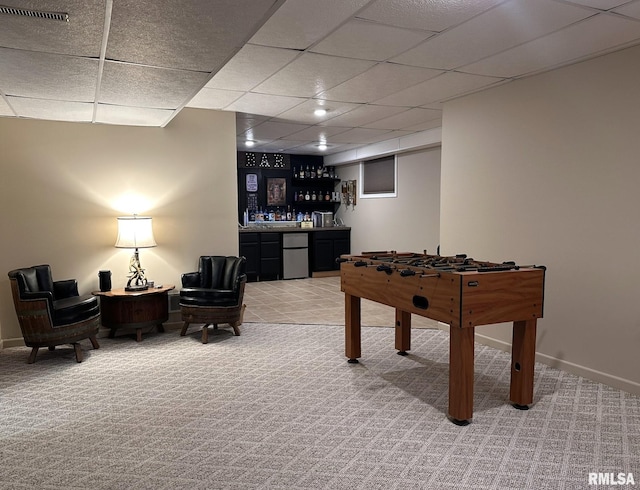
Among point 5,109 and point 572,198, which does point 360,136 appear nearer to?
point 572,198

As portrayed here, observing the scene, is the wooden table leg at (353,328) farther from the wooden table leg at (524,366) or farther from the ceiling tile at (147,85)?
the ceiling tile at (147,85)

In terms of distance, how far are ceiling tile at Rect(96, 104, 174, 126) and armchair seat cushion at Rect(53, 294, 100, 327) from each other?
183 centimetres

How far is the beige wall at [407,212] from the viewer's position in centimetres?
769

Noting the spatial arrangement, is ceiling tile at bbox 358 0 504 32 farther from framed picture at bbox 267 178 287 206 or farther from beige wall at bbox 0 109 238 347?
framed picture at bbox 267 178 287 206

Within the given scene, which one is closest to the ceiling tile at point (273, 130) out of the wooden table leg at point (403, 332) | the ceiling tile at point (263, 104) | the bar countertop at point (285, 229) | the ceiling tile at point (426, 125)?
the ceiling tile at point (263, 104)

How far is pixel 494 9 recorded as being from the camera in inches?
112

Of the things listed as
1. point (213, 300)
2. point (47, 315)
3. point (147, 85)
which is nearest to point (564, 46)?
point (147, 85)

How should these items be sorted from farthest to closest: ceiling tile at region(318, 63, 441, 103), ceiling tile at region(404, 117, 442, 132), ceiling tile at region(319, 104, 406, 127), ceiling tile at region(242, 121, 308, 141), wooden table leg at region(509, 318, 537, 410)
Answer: ceiling tile at region(242, 121, 308, 141) < ceiling tile at region(404, 117, 442, 132) < ceiling tile at region(319, 104, 406, 127) < ceiling tile at region(318, 63, 441, 103) < wooden table leg at region(509, 318, 537, 410)

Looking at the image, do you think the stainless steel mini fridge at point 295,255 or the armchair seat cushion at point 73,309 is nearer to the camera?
the armchair seat cushion at point 73,309

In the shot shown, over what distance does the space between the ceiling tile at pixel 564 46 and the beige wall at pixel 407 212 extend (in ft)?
11.5

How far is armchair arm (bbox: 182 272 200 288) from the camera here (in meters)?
5.32

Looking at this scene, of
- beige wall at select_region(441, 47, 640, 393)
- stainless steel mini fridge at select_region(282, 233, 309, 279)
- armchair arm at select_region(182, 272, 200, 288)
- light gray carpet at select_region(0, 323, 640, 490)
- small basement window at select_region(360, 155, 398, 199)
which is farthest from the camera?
stainless steel mini fridge at select_region(282, 233, 309, 279)

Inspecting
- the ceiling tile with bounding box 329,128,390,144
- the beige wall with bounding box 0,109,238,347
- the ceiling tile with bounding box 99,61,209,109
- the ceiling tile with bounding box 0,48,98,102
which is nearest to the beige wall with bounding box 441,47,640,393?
the ceiling tile with bounding box 329,128,390,144

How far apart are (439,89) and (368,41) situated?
1615mm
